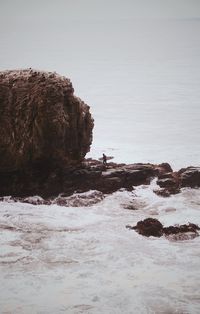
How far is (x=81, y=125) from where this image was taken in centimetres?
1464

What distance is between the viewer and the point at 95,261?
9.38 metres

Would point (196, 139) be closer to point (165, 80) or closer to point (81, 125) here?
point (81, 125)

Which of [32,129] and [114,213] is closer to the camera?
[114,213]

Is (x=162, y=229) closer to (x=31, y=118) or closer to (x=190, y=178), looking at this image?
(x=190, y=178)

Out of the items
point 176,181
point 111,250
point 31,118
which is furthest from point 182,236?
point 31,118

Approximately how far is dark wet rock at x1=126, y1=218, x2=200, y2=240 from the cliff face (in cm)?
468

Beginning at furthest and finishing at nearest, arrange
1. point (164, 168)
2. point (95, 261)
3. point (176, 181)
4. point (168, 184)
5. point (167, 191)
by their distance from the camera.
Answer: point (164, 168) < point (176, 181) < point (168, 184) < point (167, 191) < point (95, 261)

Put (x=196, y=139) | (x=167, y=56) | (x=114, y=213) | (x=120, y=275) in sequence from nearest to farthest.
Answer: (x=120, y=275) < (x=114, y=213) < (x=196, y=139) < (x=167, y=56)

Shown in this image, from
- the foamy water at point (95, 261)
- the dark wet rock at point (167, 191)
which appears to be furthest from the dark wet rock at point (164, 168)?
the foamy water at point (95, 261)

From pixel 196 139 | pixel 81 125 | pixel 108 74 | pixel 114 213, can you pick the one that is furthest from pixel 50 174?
pixel 108 74

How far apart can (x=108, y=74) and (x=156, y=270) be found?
3598 centimetres

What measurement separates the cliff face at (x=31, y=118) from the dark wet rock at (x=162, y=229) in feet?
15.4

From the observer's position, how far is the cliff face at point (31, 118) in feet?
44.2

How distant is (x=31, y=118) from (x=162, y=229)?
251 inches
